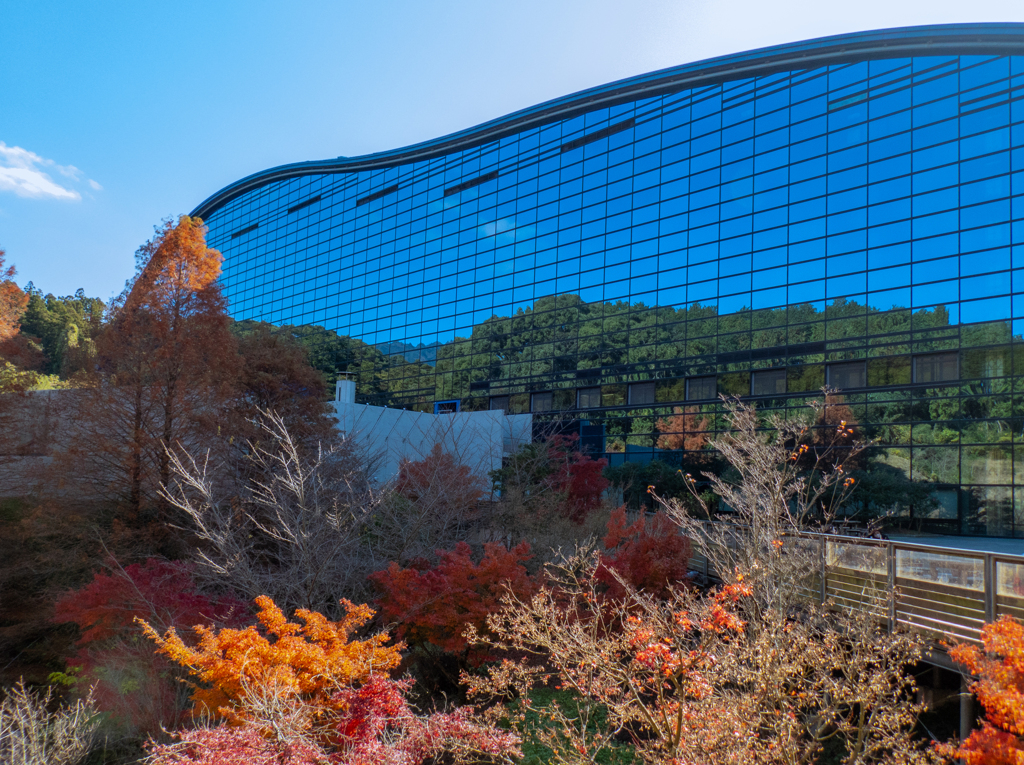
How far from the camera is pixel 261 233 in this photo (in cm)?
5984

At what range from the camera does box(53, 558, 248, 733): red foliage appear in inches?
483

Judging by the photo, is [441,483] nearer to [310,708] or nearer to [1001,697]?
[310,708]

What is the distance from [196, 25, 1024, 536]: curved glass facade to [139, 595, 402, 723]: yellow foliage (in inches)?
951

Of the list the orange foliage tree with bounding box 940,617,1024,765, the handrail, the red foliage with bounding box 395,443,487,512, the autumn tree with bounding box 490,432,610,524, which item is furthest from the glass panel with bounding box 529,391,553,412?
the orange foliage tree with bounding box 940,617,1024,765

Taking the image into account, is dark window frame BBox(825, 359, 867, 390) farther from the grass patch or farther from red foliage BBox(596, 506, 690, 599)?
the grass patch

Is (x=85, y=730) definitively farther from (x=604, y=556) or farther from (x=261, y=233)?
(x=261, y=233)

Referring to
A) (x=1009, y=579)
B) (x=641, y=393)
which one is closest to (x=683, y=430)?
(x=641, y=393)

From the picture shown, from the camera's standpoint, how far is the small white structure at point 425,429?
107 ft

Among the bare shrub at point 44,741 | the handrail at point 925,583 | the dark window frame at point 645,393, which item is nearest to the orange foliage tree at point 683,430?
the dark window frame at point 645,393

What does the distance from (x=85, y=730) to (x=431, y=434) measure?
23.8 metres

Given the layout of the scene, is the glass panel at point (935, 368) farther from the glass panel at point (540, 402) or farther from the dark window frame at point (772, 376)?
the glass panel at point (540, 402)

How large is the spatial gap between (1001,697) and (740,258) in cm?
2745

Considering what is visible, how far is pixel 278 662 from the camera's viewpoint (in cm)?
929

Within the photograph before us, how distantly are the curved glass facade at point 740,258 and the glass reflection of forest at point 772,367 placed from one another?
0.08 metres
